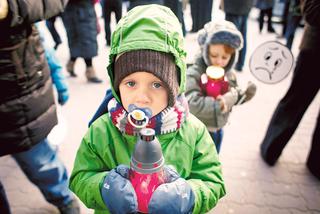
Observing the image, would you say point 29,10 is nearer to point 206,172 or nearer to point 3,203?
point 206,172

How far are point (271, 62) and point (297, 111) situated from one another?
0.88m

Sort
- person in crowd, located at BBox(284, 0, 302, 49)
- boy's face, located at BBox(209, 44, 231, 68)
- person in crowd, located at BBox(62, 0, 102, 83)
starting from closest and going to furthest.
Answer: boy's face, located at BBox(209, 44, 231, 68), person in crowd, located at BBox(62, 0, 102, 83), person in crowd, located at BBox(284, 0, 302, 49)

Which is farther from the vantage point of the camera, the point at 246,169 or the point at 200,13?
the point at 246,169

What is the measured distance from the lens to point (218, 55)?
6.52ft

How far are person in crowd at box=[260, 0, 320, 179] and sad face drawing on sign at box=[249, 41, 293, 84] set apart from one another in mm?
506

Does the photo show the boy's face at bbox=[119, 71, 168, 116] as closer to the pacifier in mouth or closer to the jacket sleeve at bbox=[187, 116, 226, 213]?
the pacifier in mouth

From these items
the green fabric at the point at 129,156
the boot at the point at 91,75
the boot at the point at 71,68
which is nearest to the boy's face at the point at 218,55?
the green fabric at the point at 129,156

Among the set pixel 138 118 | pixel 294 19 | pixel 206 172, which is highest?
pixel 138 118

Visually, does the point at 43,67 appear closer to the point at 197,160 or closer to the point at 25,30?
the point at 25,30

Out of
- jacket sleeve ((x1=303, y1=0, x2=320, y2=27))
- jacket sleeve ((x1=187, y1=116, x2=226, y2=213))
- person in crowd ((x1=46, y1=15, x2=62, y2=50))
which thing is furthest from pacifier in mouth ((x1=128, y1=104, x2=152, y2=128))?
person in crowd ((x1=46, y1=15, x2=62, y2=50))

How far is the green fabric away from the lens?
4.15 ft

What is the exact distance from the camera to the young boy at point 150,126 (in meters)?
1.09

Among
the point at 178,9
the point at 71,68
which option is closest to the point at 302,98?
the point at 178,9

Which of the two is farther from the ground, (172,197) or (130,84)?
A: (130,84)
